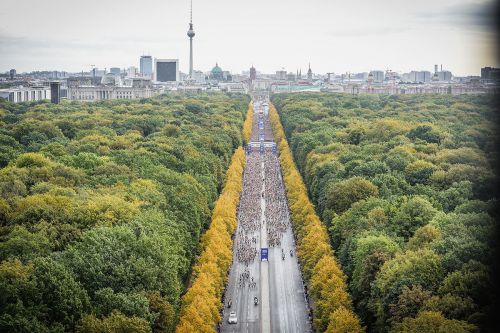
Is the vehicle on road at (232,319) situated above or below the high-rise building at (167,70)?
below

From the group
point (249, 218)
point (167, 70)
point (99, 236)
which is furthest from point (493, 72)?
point (167, 70)

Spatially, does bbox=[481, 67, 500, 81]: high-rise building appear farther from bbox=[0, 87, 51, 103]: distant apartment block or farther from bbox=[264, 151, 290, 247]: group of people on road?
bbox=[0, 87, 51, 103]: distant apartment block

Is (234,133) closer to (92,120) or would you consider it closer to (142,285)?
(92,120)

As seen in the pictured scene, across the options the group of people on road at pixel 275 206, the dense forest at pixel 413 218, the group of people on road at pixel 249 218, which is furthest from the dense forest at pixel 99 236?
the dense forest at pixel 413 218

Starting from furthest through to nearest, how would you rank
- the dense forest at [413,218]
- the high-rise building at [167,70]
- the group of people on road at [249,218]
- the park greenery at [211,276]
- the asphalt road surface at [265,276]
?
the high-rise building at [167,70] → the group of people on road at [249,218] → the asphalt road surface at [265,276] → the park greenery at [211,276] → the dense forest at [413,218]

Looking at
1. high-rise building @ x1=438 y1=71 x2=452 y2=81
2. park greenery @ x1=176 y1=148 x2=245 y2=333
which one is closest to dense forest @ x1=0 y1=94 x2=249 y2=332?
park greenery @ x1=176 y1=148 x2=245 y2=333

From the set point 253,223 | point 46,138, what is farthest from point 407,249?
point 46,138

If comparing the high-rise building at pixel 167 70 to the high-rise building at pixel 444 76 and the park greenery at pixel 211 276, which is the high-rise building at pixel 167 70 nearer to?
the high-rise building at pixel 444 76
